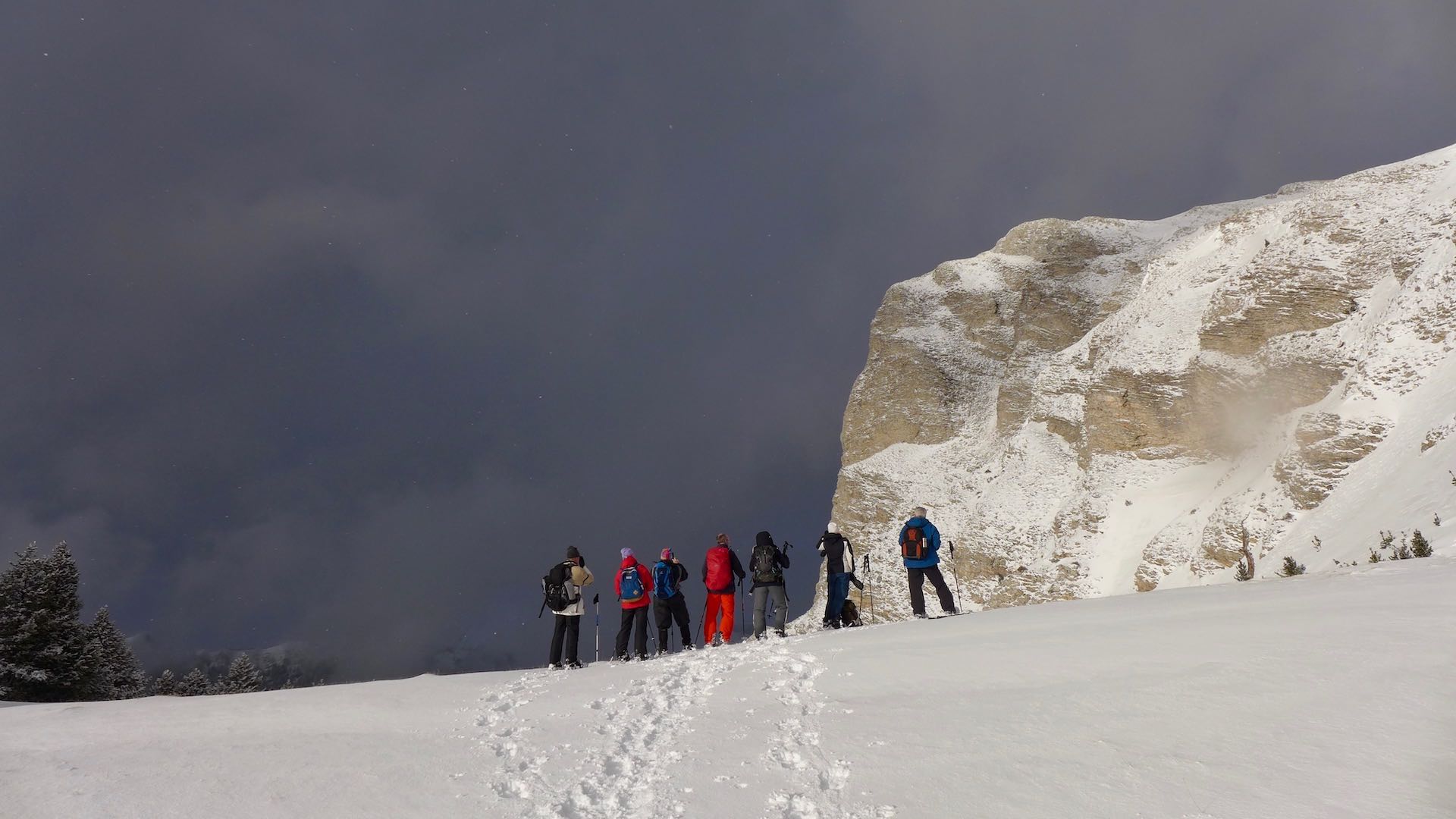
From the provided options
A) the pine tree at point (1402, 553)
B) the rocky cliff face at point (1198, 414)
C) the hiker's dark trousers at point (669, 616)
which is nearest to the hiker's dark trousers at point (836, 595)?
the hiker's dark trousers at point (669, 616)

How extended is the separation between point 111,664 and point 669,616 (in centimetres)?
3218

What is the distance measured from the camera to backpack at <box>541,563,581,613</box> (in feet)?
42.2

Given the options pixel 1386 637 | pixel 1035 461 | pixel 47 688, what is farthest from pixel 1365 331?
pixel 47 688

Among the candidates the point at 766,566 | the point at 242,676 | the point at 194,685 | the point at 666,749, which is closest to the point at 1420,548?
the point at 766,566

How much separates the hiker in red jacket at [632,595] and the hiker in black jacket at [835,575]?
3.43 meters

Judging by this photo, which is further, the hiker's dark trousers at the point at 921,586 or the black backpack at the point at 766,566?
the black backpack at the point at 766,566

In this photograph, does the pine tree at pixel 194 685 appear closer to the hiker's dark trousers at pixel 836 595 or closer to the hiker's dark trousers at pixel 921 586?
the hiker's dark trousers at pixel 836 595

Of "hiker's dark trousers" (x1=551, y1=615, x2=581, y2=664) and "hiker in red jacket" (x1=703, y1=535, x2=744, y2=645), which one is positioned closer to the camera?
"hiker's dark trousers" (x1=551, y1=615, x2=581, y2=664)

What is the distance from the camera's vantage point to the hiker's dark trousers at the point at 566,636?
12.6 meters

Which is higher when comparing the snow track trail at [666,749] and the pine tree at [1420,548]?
the pine tree at [1420,548]

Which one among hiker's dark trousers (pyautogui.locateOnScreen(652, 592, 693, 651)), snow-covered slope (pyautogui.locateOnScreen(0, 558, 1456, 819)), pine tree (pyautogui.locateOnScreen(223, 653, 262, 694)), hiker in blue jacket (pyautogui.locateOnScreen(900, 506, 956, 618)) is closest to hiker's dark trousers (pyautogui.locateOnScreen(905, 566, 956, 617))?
hiker in blue jacket (pyautogui.locateOnScreen(900, 506, 956, 618))

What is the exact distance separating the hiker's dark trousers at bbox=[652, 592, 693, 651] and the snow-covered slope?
607 cm

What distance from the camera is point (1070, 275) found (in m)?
88.0

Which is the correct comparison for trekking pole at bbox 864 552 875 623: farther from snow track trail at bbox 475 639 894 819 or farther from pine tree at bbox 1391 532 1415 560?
pine tree at bbox 1391 532 1415 560
